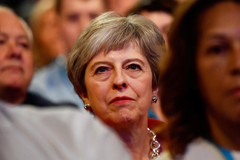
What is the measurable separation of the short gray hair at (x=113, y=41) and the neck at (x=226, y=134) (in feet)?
2.21

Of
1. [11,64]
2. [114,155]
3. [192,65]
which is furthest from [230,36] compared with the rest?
[11,64]

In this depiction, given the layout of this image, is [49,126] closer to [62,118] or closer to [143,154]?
[62,118]

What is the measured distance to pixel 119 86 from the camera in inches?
80.4

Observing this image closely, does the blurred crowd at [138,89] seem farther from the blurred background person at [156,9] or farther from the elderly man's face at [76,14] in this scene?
the elderly man's face at [76,14]

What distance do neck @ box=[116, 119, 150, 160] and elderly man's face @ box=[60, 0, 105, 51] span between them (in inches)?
69.4

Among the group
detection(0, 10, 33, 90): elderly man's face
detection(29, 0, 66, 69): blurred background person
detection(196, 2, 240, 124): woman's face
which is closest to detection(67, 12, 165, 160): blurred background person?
detection(196, 2, 240, 124): woman's face

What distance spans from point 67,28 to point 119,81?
75.3 inches

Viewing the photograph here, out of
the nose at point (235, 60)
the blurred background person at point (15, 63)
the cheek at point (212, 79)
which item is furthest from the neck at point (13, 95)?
the nose at point (235, 60)

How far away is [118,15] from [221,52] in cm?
86

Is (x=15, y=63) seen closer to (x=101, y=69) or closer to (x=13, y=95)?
(x=13, y=95)

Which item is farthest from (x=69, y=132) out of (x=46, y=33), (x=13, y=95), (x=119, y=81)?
(x=46, y=33)

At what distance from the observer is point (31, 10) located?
5.29m

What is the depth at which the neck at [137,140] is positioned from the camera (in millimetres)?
2088

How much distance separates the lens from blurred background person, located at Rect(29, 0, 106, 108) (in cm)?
378
